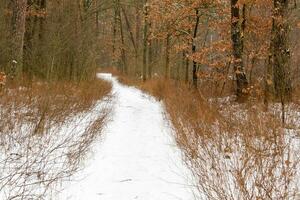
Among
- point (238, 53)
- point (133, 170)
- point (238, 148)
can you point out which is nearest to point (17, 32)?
point (238, 53)

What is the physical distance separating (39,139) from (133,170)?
5.76 feet

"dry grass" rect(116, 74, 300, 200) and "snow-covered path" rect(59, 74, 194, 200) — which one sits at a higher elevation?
"dry grass" rect(116, 74, 300, 200)

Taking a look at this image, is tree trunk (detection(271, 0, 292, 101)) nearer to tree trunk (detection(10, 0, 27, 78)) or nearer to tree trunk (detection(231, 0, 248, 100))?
tree trunk (detection(231, 0, 248, 100))

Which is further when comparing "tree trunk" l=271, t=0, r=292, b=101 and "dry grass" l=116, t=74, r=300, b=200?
"tree trunk" l=271, t=0, r=292, b=101

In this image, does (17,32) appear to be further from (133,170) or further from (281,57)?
(281,57)

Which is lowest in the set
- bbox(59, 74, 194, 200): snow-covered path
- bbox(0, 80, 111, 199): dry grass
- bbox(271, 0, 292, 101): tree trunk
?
bbox(59, 74, 194, 200): snow-covered path

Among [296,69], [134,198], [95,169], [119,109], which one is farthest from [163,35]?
[134,198]

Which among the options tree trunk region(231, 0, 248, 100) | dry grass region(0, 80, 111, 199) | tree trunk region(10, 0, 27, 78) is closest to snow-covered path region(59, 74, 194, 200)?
dry grass region(0, 80, 111, 199)

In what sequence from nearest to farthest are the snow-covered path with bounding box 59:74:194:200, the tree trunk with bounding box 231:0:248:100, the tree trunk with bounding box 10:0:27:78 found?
the snow-covered path with bounding box 59:74:194:200
the tree trunk with bounding box 231:0:248:100
the tree trunk with bounding box 10:0:27:78

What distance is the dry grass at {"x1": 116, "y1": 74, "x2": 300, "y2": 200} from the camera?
177 inches

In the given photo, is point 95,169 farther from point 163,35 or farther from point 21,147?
point 163,35

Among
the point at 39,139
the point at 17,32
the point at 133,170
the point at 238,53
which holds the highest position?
the point at 17,32

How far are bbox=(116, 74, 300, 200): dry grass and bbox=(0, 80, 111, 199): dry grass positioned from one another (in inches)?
72.2

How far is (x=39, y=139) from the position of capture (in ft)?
24.0
